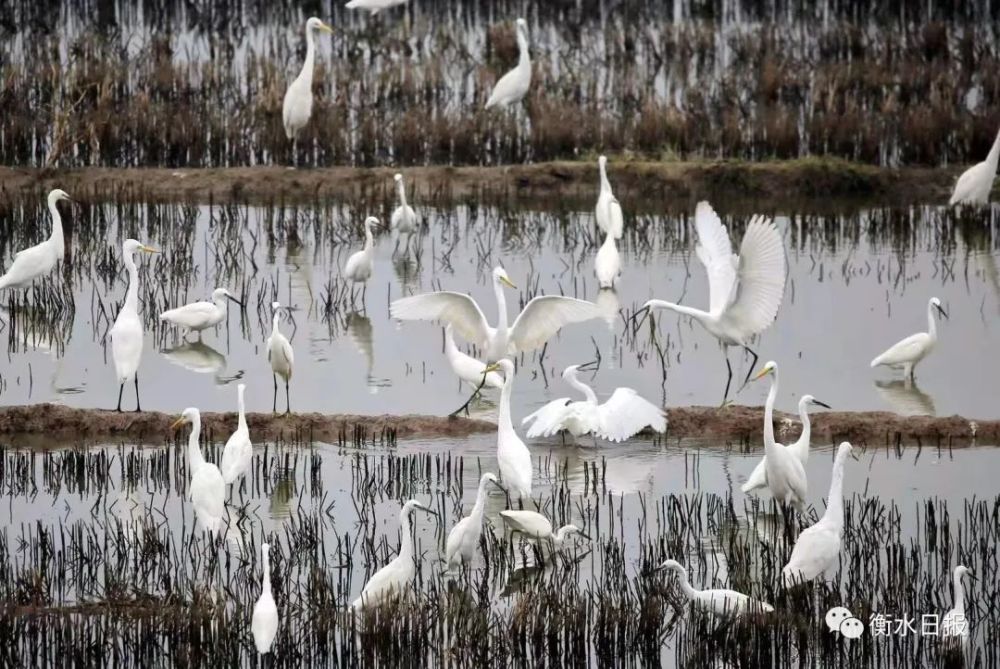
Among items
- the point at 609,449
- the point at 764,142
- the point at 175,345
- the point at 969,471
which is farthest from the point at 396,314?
the point at 764,142

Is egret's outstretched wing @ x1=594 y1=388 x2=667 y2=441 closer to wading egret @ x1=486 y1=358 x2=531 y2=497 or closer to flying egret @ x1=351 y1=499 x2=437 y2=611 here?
wading egret @ x1=486 y1=358 x2=531 y2=497

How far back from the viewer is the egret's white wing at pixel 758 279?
10.6 m

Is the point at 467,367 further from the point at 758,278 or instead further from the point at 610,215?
the point at 610,215

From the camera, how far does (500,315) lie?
36.7 feet

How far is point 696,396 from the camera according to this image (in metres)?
11.6

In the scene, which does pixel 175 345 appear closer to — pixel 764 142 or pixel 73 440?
pixel 73 440

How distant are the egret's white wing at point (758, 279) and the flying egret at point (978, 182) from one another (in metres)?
5.48

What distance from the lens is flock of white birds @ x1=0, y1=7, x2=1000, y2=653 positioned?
7707 mm

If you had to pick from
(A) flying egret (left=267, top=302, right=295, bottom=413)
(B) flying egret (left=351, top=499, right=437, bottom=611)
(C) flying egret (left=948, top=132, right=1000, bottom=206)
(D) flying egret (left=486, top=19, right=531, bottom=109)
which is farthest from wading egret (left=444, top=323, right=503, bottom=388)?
(D) flying egret (left=486, top=19, right=531, bottom=109)

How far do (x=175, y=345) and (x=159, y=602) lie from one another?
225 inches

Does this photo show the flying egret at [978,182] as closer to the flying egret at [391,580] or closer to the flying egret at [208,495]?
the flying egret at [208,495]

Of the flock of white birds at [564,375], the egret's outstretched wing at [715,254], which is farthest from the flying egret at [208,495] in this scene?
the egret's outstretched wing at [715,254]

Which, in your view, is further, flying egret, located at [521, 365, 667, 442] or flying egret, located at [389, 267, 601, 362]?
flying egret, located at [389, 267, 601, 362]

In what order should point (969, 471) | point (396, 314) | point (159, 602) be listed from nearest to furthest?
point (159, 602)
point (969, 471)
point (396, 314)
